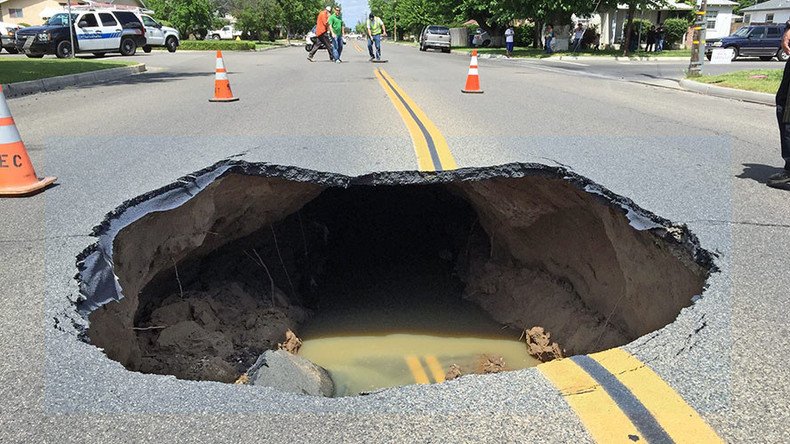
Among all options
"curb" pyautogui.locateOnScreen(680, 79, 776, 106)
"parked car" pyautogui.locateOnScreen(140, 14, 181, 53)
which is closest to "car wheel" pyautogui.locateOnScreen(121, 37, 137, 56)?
"parked car" pyautogui.locateOnScreen(140, 14, 181, 53)

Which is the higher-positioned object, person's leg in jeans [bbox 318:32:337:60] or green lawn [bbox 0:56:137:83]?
person's leg in jeans [bbox 318:32:337:60]

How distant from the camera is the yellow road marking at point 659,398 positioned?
2.39 m

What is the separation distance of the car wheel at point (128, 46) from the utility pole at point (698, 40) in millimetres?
24195

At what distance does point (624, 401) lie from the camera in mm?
2578

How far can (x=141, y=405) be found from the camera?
8.54ft

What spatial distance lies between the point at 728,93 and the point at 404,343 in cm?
1218

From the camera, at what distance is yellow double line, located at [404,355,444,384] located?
614cm

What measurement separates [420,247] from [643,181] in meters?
5.44

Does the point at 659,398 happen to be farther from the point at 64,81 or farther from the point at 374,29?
the point at 374,29

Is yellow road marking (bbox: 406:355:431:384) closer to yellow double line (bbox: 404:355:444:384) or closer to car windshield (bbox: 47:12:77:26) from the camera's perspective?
yellow double line (bbox: 404:355:444:384)

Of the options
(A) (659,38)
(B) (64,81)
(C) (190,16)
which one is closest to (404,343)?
(B) (64,81)

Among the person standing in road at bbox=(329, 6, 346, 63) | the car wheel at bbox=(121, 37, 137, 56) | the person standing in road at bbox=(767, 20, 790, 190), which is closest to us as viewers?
the person standing in road at bbox=(767, 20, 790, 190)

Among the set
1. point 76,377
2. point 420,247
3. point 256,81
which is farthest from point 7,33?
point 76,377

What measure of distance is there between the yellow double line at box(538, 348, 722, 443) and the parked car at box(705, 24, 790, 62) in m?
33.6
